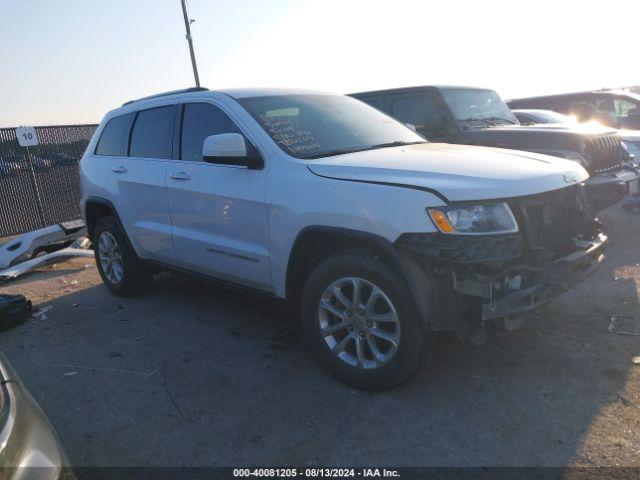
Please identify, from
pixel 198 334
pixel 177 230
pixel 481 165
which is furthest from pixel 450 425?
pixel 177 230

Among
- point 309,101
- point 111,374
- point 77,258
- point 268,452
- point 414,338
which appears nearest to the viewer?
point 268,452

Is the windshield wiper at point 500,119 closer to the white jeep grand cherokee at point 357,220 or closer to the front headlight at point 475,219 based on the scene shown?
the white jeep grand cherokee at point 357,220

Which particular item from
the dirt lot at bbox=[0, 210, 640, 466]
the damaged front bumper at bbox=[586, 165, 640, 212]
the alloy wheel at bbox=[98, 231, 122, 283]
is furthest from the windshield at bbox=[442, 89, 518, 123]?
the alloy wheel at bbox=[98, 231, 122, 283]

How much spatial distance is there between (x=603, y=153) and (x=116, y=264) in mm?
5648

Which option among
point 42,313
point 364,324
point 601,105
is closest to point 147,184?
point 42,313

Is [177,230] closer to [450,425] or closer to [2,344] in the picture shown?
[2,344]

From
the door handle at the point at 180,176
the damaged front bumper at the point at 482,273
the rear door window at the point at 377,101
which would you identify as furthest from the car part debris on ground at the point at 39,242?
the damaged front bumper at the point at 482,273

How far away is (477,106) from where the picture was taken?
7.76m

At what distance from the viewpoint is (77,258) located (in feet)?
26.6

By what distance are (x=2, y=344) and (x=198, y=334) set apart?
1.70m

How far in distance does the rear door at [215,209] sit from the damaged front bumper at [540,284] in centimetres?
158

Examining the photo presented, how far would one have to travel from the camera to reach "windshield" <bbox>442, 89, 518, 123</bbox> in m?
7.44

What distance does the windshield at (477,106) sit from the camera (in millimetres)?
7441

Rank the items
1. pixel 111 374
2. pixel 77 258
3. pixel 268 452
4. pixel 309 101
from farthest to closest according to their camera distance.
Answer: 1. pixel 77 258
2. pixel 309 101
3. pixel 111 374
4. pixel 268 452
